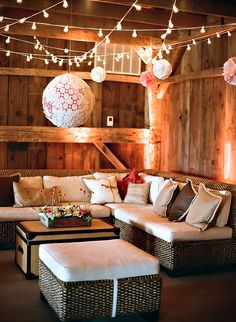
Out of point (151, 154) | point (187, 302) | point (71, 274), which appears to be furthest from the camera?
point (151, 154)

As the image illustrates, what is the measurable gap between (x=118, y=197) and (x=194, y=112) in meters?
1.65

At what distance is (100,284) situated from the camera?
361 centimetres

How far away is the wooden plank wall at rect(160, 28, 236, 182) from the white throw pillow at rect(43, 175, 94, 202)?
1563 mm

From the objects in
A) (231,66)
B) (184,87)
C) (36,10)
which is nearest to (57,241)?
(231,66)

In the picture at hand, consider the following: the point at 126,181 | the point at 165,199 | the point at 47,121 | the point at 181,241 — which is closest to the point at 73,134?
the point at 47,121

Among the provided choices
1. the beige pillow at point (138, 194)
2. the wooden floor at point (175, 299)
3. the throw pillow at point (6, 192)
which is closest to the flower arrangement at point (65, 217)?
the wooden floor at point (175, 299)

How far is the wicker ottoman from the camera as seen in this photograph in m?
3.55

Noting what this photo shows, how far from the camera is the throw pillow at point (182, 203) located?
5367 millimetres

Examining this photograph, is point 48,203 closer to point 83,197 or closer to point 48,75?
point 83,197

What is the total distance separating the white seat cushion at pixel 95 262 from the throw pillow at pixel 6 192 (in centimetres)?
211

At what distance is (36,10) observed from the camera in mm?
6238

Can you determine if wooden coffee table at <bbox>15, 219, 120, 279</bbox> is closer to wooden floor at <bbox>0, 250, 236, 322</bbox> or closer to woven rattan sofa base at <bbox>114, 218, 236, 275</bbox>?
wooden floor at <bbox>0, 250, 236, 322</bbox>

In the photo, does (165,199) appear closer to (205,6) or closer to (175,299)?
(175,299)

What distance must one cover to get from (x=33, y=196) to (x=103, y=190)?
0.97 m
